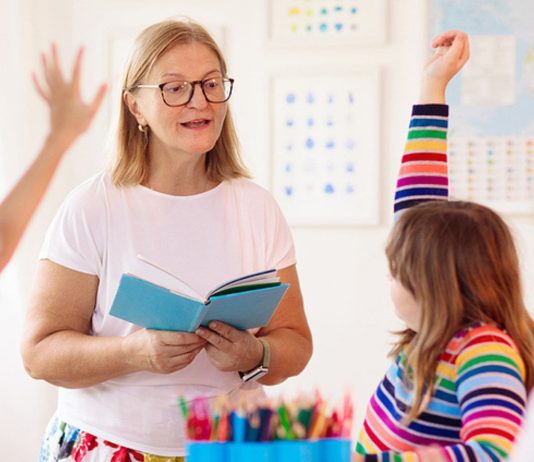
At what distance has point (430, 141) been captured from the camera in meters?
1.60

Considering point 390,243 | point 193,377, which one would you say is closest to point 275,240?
point 193,377

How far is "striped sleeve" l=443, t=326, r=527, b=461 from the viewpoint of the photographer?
111 centimetres

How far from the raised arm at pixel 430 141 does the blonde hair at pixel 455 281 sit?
255 mm

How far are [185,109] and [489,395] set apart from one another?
3.31 ft

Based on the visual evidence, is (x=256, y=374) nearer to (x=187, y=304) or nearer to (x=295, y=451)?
(x=187, y=304)

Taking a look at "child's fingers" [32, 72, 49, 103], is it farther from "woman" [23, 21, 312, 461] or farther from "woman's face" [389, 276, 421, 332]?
"woman's face" [389, 276, 421, 332]

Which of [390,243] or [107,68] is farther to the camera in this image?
[107,68]

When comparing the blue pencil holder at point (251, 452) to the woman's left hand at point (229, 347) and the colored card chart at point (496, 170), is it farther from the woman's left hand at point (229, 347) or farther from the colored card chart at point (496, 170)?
the colored card chart at point (496, 170)

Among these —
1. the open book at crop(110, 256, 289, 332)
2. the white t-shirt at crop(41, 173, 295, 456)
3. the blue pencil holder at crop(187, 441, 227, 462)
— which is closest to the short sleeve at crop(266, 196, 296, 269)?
the white t-shirt at crop(41, 173, 295, 456)

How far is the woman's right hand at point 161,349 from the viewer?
5.68 feet

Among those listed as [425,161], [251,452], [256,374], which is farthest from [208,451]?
[256,374]

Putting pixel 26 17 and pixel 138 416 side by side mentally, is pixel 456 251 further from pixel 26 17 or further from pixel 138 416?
pixel 26 17

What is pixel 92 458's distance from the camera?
6.01 feet

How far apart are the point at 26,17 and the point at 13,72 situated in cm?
26
